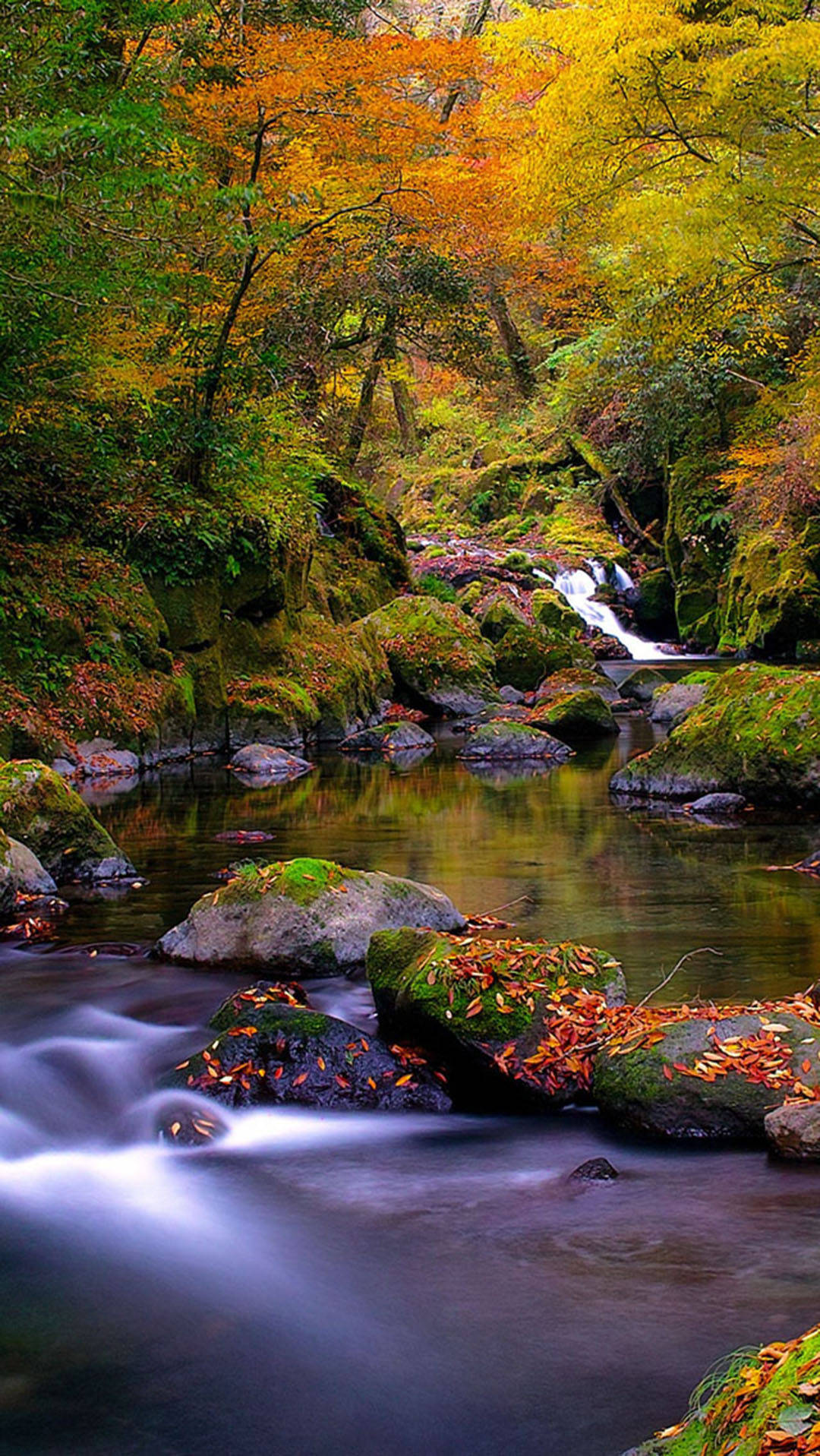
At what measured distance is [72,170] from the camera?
8.92 meters

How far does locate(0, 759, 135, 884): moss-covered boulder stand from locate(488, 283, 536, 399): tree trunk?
28010 millimetres

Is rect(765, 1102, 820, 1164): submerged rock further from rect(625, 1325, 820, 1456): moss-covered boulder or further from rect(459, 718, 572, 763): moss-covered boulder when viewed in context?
rect(459, 718, 572, 763): moss-covered boulder

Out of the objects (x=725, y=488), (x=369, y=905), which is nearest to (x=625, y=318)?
(x=725, y=488)

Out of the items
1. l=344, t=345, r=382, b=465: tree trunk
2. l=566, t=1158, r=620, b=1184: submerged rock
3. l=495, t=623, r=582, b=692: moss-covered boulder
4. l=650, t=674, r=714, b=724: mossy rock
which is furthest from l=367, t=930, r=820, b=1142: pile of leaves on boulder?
l=344, t=345, r=382, b=465: tree trunk

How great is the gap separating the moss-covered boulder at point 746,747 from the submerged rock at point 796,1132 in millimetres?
6661

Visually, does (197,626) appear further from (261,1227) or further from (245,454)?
(261,1227)

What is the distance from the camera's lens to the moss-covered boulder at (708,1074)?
4133 mm

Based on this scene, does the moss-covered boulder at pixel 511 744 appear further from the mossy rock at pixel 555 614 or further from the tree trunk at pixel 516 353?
the tree trunk at pixel 516 353

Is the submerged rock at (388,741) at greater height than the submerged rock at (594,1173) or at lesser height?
lesser

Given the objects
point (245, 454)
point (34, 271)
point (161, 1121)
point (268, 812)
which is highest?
point (34, 271)

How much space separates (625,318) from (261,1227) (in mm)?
15630

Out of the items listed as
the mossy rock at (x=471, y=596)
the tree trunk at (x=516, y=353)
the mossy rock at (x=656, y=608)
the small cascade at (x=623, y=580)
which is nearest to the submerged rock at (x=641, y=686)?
the mossy rock at (x=471, y=596)

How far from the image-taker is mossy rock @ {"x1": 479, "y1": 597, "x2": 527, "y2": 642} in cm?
2111

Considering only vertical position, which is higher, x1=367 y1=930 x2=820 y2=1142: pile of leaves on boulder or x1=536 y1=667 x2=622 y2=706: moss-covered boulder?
x1=367 y1=930 x2=820 y2=1142: pile of leaves on boulder
